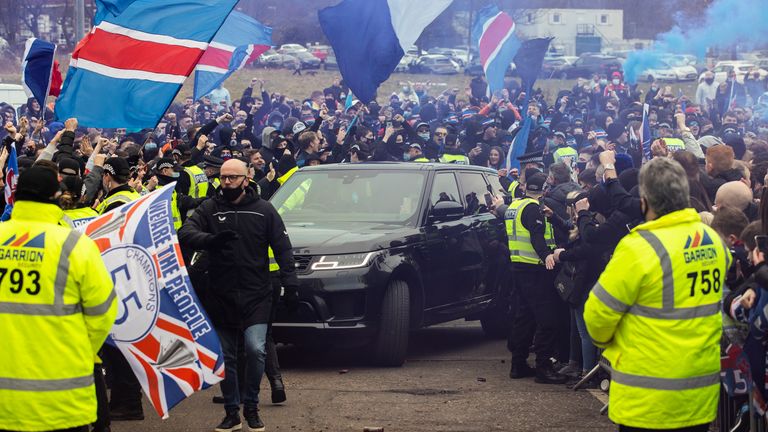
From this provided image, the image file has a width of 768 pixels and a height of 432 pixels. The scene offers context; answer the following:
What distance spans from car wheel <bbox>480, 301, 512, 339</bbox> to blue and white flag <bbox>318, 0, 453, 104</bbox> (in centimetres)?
442

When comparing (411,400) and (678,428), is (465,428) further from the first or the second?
(678,428)

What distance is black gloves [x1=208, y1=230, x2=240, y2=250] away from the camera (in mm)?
8182

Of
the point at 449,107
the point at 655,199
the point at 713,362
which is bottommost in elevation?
the point at 449,107

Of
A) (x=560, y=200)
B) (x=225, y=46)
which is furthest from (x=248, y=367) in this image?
(x=225, y=46)

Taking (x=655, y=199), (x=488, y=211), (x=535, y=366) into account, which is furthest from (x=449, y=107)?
(x=655, y=199)

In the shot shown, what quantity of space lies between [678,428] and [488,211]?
743 centimetres

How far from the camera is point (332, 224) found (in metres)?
11.3

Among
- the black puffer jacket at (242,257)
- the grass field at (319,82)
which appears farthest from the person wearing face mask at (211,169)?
the grass field at (319,82)

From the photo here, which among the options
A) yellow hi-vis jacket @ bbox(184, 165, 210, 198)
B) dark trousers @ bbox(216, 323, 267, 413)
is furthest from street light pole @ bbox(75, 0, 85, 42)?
dark trousers @ bbox(216, 323, 267, 413)

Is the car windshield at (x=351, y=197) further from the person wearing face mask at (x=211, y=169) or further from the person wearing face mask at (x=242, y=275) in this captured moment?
the person wearing face mask at (x=242, y=275)

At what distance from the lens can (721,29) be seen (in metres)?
34.6

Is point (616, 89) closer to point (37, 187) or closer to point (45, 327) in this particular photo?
point (37, 187)

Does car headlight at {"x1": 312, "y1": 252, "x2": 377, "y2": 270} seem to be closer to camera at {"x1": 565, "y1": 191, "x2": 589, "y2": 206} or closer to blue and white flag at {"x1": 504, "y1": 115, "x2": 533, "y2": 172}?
camera at {"x1": 565, "y1": 191, "x2": 589, "y2": 206}

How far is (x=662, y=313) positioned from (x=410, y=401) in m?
4.26
